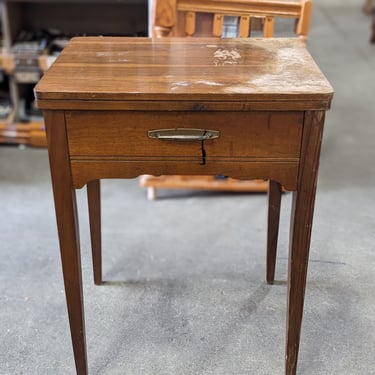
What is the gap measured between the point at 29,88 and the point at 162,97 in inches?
73.3

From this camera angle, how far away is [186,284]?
1.60 metres

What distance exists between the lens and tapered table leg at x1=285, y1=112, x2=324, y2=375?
99 cm

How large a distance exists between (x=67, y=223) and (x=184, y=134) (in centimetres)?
30

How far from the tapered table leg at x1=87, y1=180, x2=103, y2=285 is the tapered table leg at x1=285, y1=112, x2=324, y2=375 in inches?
22.7

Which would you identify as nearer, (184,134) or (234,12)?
(184,134)

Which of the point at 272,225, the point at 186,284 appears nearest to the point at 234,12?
the point at 272,225

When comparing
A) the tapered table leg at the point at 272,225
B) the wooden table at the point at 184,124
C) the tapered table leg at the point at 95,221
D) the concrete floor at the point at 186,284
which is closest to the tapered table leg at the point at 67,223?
the wooden table at the point at 184,124

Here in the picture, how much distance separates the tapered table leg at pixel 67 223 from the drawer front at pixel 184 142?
0.02 metres

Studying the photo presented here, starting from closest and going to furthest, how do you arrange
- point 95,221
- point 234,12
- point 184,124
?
point 184,124 < point 95,221 < point 234,12

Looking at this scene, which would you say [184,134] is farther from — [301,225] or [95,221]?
[95,221]

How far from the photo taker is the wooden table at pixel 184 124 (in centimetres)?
96

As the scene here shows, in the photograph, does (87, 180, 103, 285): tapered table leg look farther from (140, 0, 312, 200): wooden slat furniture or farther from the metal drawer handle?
(140, 0, 312, 200): wooden slat furniture

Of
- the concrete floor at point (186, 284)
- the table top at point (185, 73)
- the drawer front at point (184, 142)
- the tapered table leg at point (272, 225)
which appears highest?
the table top at point (185, 73)

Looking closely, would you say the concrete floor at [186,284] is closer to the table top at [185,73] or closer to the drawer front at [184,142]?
the drawer front at [184,142]
